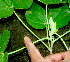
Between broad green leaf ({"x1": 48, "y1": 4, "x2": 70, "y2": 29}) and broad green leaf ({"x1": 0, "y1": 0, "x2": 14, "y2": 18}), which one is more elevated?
broad green leaf ({"x1": 0, "y1": 0, "x2": 14, "y2": 18})

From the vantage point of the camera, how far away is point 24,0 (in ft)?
2.12

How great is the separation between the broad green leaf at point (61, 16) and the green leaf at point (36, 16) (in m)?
0.06

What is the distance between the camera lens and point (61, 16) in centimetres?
68

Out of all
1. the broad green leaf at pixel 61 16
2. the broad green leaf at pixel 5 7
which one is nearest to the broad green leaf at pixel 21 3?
the broad green leaf at pixel 5 7

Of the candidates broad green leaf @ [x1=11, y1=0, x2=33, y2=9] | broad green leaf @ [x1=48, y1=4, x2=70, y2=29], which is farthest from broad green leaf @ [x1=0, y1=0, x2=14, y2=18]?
broad green leaf @ [x1=48, y1=4, x2=70, y2=29]

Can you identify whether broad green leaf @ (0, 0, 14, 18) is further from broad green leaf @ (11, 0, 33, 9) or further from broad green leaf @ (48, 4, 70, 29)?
broad green leaf @ (48, 4, 70, 29)

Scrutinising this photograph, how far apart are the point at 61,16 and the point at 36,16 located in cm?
15

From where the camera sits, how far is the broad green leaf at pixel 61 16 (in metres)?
0.68

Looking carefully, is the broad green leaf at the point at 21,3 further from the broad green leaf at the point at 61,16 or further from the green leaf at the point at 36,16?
the broad green leaf at the point at 61,16

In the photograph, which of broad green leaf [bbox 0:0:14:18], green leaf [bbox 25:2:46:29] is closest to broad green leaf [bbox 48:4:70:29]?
green leaf [bbox 25:2:46:29]

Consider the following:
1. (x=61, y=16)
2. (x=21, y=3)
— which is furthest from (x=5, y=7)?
(x=61, y=16)

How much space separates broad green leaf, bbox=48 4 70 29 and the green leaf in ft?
0.21

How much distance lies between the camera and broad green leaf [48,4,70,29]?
26.7 inches

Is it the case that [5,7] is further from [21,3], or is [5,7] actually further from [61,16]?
[61,16]
